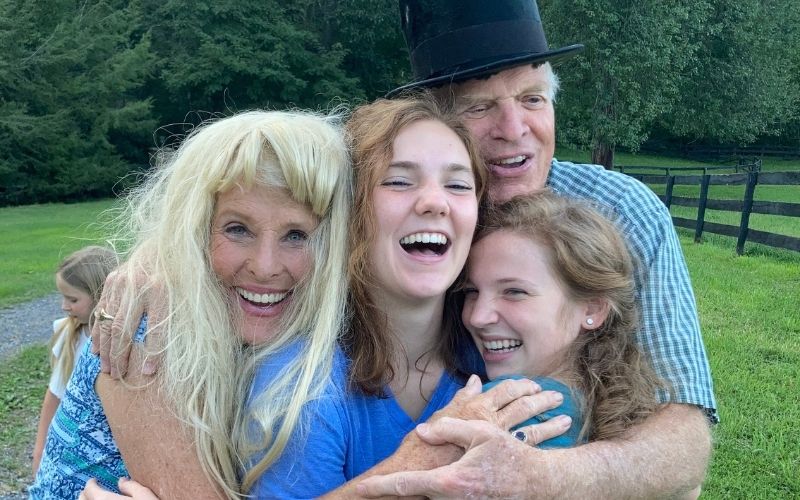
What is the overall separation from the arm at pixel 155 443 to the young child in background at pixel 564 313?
3.44ft

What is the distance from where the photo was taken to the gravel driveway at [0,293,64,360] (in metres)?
8.73

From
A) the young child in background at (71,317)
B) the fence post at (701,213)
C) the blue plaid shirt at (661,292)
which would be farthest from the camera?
the fence post at (701,213)

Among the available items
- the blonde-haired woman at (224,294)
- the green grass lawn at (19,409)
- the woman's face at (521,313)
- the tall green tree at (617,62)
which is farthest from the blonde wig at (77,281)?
the tall green tree at (617,62)

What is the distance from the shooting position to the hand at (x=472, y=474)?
77.6 inches

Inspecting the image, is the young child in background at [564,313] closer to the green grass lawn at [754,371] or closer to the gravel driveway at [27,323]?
the green grass lawn at [754,371]

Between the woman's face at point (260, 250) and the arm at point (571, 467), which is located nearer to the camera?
the arm at point (571, 467)

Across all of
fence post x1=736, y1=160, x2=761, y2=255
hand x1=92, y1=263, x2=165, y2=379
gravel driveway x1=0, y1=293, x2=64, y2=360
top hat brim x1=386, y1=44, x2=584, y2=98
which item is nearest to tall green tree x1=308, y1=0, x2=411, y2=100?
fence post x1=736, y1=160, x2=761, y2=255

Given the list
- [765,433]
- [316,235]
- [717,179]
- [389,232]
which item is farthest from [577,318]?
[717,179]

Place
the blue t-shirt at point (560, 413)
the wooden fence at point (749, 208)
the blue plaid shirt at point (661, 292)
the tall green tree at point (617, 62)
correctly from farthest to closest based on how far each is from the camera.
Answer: the tall green tree at point (617, 62) → the wooden fence at point (749, 208) → the blue plaid shirt at point (661, 292) → the blue t-shirt at point (560, 413)

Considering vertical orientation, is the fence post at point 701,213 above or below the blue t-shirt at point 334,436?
below

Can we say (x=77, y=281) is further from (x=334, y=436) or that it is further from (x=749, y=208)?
(x=749, y=208)

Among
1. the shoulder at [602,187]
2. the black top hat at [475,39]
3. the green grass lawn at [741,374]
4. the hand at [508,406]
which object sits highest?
the black top hat at [475,39]

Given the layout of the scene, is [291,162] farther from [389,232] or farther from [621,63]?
[621,63]

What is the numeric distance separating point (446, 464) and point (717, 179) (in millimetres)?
14779
